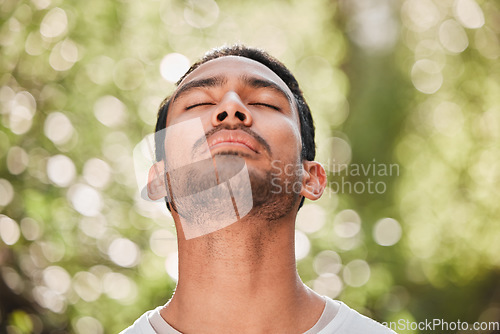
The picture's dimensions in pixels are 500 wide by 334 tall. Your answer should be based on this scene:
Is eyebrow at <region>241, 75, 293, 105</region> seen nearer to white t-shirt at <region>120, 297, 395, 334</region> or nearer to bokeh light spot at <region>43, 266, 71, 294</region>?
white t-shirt at <region>120, 297, 395, 334</region>

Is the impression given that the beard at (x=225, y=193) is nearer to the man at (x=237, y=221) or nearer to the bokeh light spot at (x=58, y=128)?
the man at (x=237, y=221)

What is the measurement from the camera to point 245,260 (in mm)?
1660

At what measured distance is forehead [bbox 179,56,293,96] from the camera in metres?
1.84

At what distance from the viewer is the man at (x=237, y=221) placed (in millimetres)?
1607

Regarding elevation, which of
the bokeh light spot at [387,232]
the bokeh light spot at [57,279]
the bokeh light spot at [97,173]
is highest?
the bokeh light spot at [97,173]

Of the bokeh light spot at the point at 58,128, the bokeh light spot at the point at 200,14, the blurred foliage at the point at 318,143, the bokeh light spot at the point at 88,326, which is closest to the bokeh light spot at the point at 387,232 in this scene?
the blurred foliage at the point at 318,143

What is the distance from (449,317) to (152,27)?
11.4 feet

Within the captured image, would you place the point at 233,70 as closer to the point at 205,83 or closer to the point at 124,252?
the point at 205,83

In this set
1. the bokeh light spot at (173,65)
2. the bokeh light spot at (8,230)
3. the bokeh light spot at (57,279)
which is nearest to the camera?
the bokeh light spot at (8,230)

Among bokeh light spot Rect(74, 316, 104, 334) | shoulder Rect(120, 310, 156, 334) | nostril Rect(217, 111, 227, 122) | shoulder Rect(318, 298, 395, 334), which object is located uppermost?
nostril Rect(217, 111, 227, 122)

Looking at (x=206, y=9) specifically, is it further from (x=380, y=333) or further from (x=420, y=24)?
(x=380, y=333)

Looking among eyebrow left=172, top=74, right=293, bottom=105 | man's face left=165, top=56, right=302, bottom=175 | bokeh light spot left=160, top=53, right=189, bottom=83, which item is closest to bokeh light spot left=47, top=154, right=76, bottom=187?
bokeh light spot left=160, top=53, right=189, bottom=83

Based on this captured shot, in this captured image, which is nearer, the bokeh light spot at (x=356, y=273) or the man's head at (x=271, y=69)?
the man's head at (x=271, y=69)

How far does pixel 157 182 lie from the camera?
1905 mm
